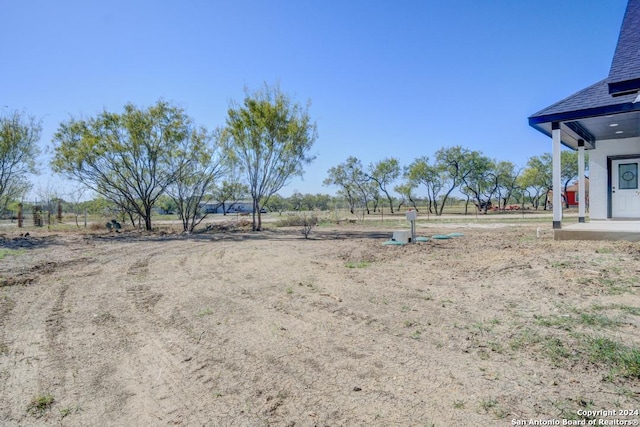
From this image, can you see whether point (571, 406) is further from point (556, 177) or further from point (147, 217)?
point (147, 217)

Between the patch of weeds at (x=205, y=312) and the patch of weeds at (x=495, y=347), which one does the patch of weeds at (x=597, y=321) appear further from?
the patch of weeds at (x=205, y=312)

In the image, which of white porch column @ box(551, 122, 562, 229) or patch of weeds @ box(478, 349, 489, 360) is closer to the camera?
patch of weeds @ box(478, 349, 489, 360)

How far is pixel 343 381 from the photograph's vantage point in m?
2.65

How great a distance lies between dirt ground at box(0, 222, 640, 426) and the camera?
232 cm

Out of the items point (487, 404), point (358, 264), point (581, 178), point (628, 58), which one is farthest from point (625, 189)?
point (487, 404)

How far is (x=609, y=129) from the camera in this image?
10250mm

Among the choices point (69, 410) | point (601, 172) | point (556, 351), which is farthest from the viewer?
point (601, 172)

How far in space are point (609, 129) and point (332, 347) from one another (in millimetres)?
11403

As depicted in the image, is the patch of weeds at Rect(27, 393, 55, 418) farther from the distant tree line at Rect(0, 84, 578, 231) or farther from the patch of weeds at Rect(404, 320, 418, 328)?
the distant tree line at Rect(0, 84, 578, 231)

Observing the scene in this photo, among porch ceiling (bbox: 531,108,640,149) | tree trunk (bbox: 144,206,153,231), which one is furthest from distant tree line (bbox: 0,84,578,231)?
porch ceiling (bbox: 531,108,640,149)

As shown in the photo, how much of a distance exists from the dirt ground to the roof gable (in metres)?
2.74

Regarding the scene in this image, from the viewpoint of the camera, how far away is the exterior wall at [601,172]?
11359 mm

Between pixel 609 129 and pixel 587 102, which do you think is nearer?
pixel 587 102

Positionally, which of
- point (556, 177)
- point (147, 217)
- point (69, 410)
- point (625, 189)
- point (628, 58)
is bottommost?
point (69, 410)
